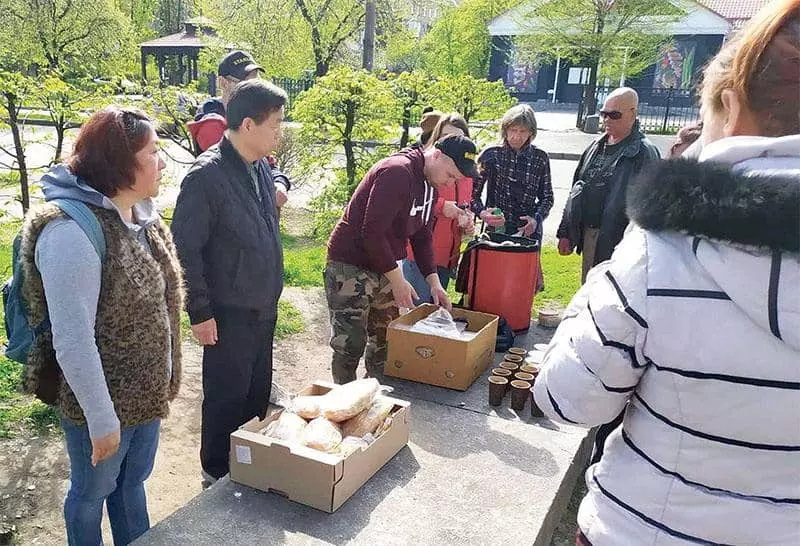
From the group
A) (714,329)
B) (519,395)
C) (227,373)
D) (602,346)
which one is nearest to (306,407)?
(227,373)

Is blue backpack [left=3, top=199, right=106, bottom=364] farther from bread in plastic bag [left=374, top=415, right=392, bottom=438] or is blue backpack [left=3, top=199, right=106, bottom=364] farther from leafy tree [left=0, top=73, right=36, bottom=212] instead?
leafy tree [left=0, top=73, right=36, bottom=212]

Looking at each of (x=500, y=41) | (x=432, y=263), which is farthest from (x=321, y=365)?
(x=500, y=41)

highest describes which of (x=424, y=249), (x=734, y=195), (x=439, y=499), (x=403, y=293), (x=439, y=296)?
(x=734, y=195)

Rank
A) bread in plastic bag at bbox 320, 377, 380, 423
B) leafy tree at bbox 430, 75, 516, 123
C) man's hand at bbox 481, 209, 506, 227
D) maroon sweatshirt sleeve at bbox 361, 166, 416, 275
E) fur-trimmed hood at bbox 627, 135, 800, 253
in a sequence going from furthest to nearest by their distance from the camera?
leafy tree at bbox 430, 75, 516, 123
man's hand at bbox 481, 209, 506, 227
maroon sweatshirt sleeve at bbox 361, 166, 416, 275
bread in plastic bag at bbox 320, 377, 380, 423
fur-trimmed hood at bbox 627, 135, 800, 253

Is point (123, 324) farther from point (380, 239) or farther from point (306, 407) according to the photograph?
point (380, 239)

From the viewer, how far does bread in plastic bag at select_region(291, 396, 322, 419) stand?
9.24ft

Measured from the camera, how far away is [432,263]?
4246 mm

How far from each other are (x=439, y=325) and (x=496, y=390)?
1.71ft

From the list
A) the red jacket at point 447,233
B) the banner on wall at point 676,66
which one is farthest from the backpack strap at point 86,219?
the banner on wall at point 676,66

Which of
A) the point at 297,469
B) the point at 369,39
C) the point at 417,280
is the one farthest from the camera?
the point at 369,39

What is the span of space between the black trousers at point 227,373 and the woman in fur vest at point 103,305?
0.58 meters

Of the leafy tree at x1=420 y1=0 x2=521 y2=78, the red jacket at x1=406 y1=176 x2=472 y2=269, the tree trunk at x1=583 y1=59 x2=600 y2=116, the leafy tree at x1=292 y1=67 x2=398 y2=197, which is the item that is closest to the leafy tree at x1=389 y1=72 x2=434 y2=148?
the leafy tree at x1=292 y1=67 x2=398 y2=197

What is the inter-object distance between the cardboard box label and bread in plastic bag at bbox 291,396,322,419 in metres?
0.29

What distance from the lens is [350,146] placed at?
701 centimetres
